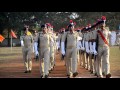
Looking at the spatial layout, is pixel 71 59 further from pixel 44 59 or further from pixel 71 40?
pixel 44 59

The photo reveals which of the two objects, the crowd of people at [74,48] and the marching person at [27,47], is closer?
the crowd of people at [74,48]

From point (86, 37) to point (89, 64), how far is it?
911mm

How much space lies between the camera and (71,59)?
1130cm

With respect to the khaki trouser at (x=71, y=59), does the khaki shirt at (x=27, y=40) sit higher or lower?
higher

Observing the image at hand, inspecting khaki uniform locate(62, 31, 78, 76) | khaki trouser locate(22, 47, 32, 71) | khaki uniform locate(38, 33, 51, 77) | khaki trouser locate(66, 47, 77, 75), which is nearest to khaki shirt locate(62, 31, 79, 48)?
khaki uniform locate(62, 31, 78, 76)

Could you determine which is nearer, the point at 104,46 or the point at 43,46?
the point at 104,46

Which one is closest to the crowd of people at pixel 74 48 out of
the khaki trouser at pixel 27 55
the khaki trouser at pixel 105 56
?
the khaki trouser at pixel 105 56

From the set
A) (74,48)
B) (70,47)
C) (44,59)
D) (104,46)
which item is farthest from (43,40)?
(104,46)

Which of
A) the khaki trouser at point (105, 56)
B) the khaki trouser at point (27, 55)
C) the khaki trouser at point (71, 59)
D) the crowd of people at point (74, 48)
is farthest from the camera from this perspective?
the khaki trouser at point (27, 55)

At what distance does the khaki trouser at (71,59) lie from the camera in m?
11.2

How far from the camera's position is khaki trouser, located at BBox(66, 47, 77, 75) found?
11.2 metres

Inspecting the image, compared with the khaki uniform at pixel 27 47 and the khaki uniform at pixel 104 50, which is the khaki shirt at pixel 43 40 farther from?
the khaki uniform at pixel 104 50

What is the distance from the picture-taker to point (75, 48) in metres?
11.3
